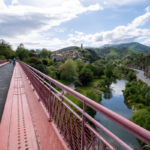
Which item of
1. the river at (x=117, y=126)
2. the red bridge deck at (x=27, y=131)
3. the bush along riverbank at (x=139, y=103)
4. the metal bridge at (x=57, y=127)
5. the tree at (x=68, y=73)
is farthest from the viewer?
the tree at (x=68, y=73)

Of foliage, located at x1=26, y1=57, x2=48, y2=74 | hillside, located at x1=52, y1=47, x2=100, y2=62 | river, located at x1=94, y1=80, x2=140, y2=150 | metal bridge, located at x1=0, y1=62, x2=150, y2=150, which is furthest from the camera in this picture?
hillside, located at x1=52, y1=47, x2=100, y2=62

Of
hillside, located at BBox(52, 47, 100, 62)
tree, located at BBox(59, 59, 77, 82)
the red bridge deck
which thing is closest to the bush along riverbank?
the red bridge deck

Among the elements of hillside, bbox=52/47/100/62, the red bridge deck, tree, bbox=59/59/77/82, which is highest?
hillside, bbox=52/47/100/62

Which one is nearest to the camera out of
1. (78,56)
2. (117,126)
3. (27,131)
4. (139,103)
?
(27,131)

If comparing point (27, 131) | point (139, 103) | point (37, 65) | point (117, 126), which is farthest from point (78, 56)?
point (27, 131)

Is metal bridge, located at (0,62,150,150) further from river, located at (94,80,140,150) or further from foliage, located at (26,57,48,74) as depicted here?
foliage, located at (26,57,48,74)

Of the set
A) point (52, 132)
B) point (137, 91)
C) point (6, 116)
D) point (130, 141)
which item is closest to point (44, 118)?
point (52, 132)

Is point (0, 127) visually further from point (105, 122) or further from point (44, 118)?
point (105, 122)

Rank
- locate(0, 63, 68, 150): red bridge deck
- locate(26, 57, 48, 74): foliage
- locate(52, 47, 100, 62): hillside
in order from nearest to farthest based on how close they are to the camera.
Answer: locate(0, 63, 68, 150): red bridge deck, locate(26, 57, 48, 74): foliage, locate(52, 47, 100, 62): hillside

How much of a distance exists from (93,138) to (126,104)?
1014 inches

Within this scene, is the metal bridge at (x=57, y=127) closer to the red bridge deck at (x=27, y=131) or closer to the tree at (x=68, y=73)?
the red bridge deck at (x=27, y=131)

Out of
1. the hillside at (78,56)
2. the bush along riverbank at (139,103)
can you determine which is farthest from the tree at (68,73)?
the hillside at (78,56)

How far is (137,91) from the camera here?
27734 mm

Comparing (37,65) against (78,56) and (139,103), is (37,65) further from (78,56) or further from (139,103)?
(78,56)
